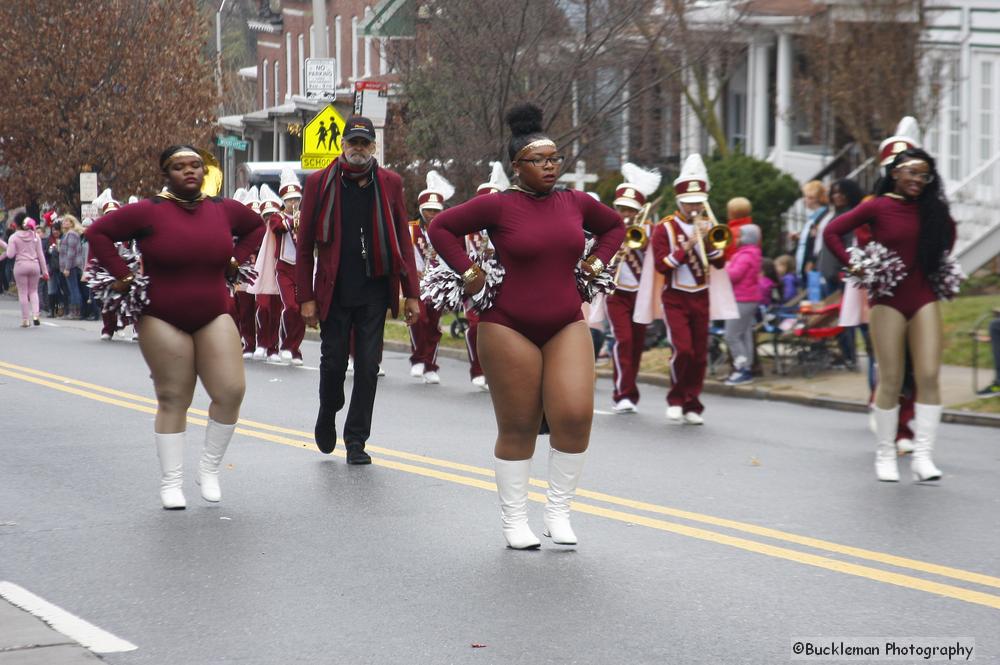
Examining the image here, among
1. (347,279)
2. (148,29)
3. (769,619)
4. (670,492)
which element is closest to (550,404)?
(769,619)

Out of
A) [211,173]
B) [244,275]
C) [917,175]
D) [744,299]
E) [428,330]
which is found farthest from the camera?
[428,330]

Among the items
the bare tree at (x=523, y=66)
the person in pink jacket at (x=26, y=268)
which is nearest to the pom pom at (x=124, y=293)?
the bare tree at (x=523, y=66)

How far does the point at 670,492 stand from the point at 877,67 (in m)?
14.3

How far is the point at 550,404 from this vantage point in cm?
738

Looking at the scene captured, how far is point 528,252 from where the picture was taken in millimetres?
7332

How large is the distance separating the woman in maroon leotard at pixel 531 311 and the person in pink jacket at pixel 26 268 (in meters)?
20.4

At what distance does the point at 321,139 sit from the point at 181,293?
14.0 m

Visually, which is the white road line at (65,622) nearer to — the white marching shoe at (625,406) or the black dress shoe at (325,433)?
the black dress shoe at (325,433)

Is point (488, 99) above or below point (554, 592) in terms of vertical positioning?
above

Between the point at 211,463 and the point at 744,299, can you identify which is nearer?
the point at 211,463

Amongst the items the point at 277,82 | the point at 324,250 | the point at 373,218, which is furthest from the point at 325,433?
the point at 277,82

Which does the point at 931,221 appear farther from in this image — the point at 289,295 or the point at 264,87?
the point at 264,87

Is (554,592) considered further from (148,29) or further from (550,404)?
(148,29)

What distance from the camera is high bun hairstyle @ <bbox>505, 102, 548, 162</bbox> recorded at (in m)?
7.41
